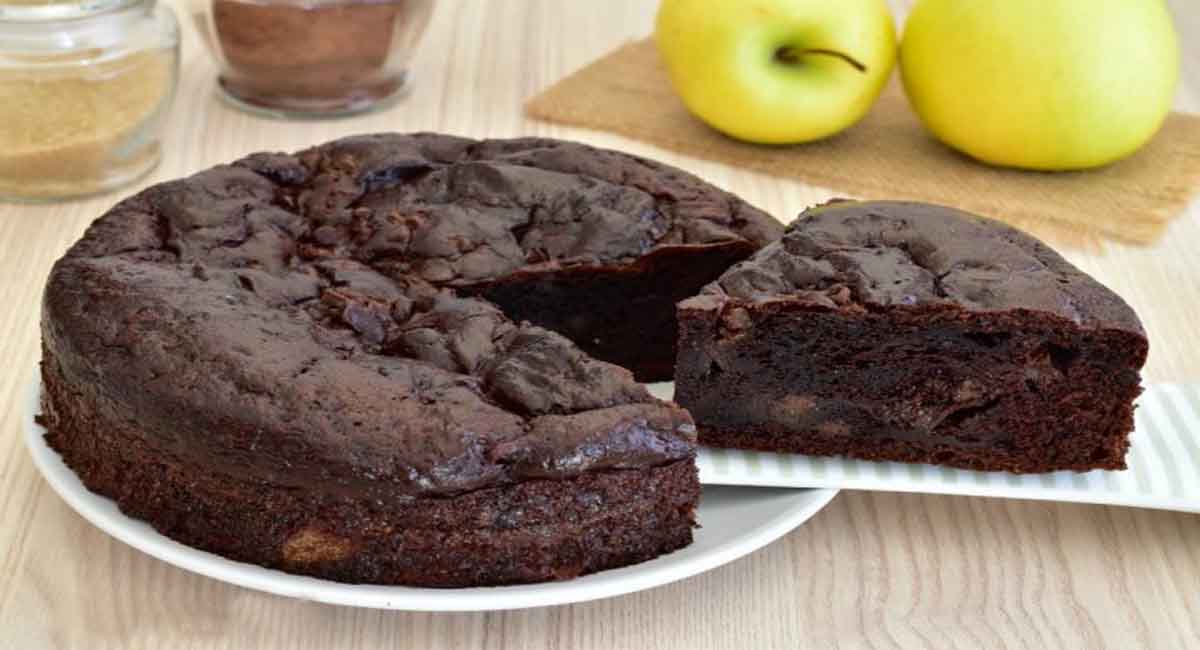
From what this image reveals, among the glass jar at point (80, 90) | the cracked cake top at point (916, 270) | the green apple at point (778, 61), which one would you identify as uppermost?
the cracked cake top at point (916, 270)

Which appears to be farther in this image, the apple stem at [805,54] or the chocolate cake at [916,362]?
the apple stem at [805,54]

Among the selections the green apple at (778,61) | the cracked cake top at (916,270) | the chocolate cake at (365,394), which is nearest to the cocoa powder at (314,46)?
the green apple at (778,61)

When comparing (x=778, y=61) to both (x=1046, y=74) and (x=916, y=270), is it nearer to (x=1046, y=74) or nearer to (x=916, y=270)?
(x=1046, y=74)

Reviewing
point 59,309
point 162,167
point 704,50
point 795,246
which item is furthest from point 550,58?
point 59,309

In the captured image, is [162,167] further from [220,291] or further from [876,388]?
[876,388]

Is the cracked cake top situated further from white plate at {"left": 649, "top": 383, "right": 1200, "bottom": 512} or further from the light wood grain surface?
the light wood grain surface

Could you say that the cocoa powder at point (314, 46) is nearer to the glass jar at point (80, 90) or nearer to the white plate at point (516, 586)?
the glass jar at point (80, 90)
